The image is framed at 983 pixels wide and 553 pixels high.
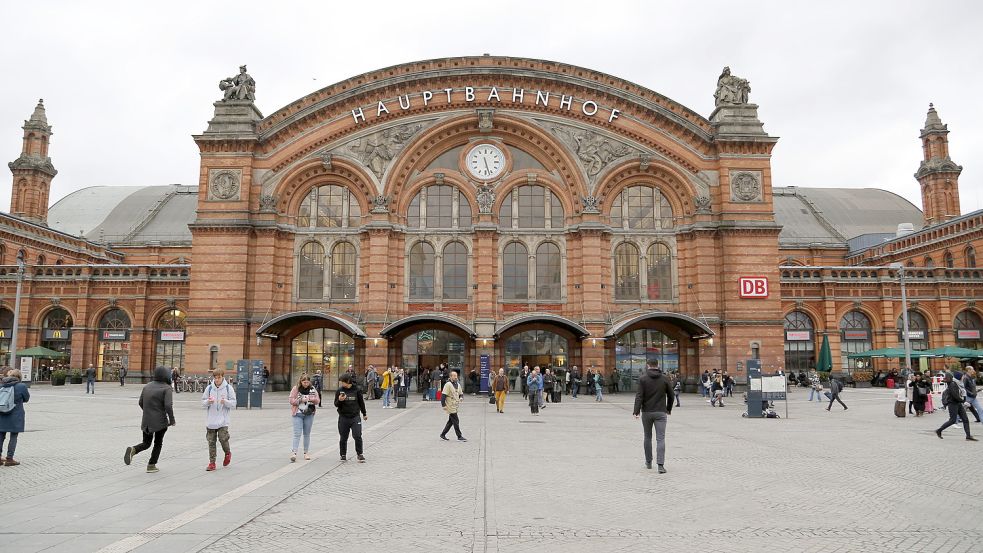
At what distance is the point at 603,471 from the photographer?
1309 cm

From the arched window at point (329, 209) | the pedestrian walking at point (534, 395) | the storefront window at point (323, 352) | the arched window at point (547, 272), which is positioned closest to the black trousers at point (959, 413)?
the pedestrian walking at point (534, 395)

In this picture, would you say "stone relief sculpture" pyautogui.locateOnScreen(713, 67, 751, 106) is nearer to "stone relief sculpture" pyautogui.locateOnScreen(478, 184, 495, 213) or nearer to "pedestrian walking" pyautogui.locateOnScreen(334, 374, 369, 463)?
"stone relief sculpture" pyautogui.locateOnScreen(478, 184, 495, 213)

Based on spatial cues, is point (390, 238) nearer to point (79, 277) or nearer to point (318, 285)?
point (318, 285)

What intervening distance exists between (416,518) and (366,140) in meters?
35.5

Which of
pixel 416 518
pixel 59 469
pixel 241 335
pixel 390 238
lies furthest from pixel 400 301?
pixel 416 518

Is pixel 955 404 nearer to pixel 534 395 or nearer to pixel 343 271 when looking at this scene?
pixel 534 395

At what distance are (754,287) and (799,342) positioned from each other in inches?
483

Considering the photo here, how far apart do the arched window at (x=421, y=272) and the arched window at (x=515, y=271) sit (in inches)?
Result: 170

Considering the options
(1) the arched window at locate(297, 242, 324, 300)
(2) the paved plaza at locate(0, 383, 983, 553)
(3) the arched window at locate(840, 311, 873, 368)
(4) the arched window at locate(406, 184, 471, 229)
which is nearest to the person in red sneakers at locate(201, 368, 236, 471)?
(2) the paved plaza at locate(0, 383, 983, 553)

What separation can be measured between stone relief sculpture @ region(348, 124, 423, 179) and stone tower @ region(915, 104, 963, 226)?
48463 mm

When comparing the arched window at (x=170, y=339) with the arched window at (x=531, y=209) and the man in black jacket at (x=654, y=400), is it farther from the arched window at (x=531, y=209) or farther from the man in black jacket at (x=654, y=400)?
the man in black jacket at (x=654, y=400)

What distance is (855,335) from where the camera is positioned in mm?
49969

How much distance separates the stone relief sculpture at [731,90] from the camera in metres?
42.5

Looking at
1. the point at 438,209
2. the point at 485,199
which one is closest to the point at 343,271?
the point at 438,209
